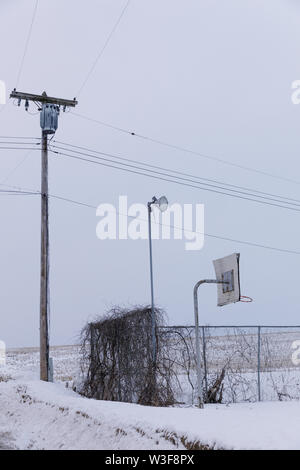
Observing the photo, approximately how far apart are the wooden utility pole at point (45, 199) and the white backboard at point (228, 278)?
710 centimetres

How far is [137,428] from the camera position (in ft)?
32.4

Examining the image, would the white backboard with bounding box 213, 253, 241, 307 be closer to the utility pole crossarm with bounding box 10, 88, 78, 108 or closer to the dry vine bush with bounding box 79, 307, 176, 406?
the dry vine bush with bounding box 79, 307, 176, 406

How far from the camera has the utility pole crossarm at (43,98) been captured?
20.9 metres

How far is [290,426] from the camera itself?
29.9 ft

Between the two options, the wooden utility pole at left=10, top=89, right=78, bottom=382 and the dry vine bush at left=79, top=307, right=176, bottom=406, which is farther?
the wooden utility pole at left=10, top=89, right=78, bottom=382

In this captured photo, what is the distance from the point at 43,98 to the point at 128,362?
32.4 ft

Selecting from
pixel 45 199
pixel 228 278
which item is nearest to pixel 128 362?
pixel 228 278

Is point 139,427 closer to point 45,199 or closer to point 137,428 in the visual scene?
point 137,428

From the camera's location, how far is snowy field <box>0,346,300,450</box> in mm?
8547

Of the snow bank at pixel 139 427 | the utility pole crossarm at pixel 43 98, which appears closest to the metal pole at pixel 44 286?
the utility pole crossarm at pixel 43 98

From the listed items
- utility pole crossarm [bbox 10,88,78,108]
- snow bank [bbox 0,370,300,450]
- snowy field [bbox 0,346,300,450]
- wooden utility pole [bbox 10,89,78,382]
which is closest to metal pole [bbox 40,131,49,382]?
wooden utility pole [bbox 10,89,78,382]

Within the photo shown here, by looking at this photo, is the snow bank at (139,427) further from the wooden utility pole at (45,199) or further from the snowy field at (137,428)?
the wooden utility pole at (45,199)
